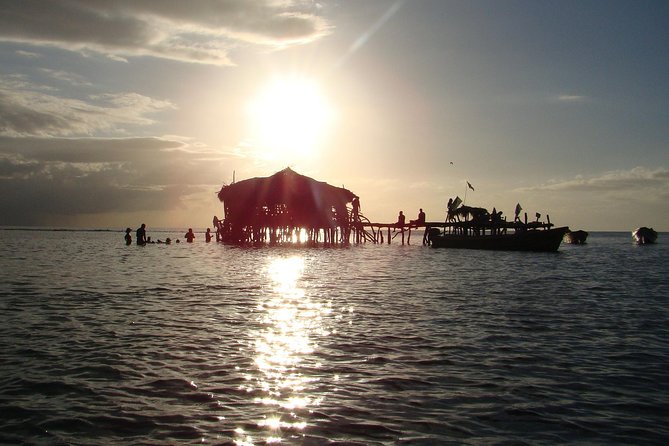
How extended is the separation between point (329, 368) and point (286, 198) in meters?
51.1

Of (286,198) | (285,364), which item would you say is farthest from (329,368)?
(286,198)

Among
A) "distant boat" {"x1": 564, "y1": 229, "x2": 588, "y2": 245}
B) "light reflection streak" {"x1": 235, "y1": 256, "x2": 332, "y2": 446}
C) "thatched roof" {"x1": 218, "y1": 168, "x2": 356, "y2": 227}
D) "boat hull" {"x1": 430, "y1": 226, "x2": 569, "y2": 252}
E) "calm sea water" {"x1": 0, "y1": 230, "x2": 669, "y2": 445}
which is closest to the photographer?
"calm sea water" {"x1": 0, "y1": 230, "x2": 669, "y2": 445}

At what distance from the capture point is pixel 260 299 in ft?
57.3

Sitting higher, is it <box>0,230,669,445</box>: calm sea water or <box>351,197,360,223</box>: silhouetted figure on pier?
<box>351,197,360,223</box>: silhouetted figure on pier

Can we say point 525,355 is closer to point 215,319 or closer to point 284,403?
point 284,403

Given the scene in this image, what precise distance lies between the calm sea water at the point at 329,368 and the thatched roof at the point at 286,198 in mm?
40731

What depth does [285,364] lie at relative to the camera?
368 inches

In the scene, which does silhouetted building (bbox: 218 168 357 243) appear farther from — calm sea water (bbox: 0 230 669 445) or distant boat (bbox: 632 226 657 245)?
distant boat (bbox: 632 226 657 245)

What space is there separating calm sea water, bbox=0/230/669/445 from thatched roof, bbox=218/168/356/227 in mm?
40731

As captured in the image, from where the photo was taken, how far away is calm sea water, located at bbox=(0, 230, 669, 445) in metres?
6.43

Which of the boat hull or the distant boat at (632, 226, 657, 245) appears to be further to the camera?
the distant boat at (632, 226, 657, 245)

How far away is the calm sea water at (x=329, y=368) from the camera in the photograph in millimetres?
6430

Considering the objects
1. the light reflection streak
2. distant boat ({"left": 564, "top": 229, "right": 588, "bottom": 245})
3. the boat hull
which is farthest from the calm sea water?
distant boat ({"left": 564, "top": 229, "right": 588, "bottom": 245})

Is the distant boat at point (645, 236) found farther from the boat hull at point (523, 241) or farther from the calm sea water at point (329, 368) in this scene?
the calm sea water at point (329, 368)
